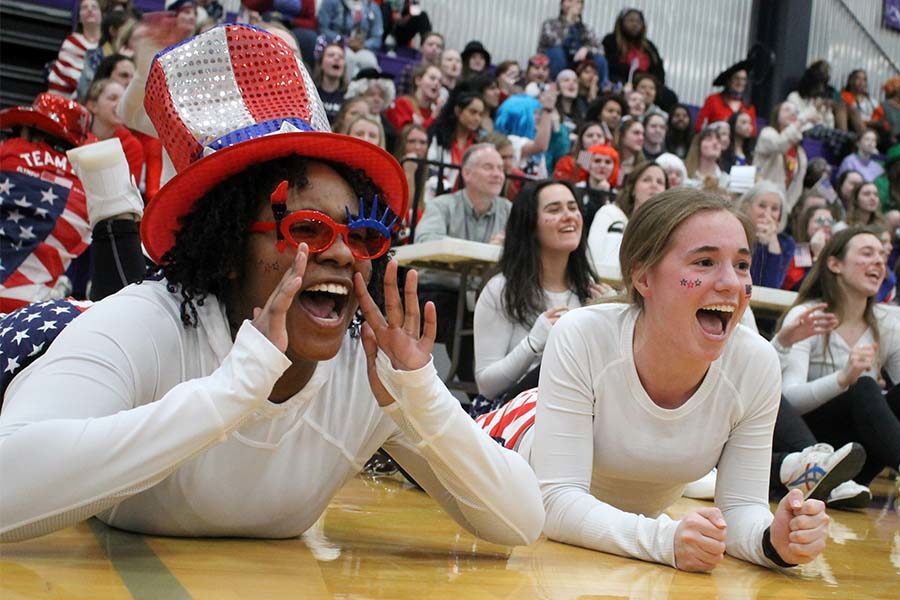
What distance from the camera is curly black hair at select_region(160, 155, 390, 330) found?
6.89 feet

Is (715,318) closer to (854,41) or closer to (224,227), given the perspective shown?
(224,227)

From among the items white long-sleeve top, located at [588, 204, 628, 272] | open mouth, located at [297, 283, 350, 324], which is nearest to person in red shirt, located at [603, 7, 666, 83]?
white long-sleeve top, located at [588, 204, 628, 272]

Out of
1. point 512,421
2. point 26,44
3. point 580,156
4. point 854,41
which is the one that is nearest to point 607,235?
point 580,156

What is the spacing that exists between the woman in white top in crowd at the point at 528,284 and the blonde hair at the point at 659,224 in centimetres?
144

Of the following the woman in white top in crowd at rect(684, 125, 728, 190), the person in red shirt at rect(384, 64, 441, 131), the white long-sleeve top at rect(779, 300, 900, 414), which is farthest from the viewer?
the woman in white top in crowd at rect(684, 125, 728, 190)

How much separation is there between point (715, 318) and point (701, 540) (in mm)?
602

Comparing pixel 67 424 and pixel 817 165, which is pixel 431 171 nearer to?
pixel 817 165

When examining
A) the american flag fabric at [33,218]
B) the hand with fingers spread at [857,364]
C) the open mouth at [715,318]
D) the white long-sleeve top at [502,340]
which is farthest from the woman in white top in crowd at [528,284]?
the american flag fabric at [33,218]

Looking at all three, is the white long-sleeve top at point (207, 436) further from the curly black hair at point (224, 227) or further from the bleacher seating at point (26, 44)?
the bleacher seating at point (26, 44)

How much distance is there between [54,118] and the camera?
15.2ft

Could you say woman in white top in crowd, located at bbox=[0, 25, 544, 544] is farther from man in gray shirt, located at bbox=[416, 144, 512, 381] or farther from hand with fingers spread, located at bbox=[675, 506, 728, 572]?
man in gray shirt, located at bbox=[416, 144, 512, 381]

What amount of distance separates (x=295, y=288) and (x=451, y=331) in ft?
13.2

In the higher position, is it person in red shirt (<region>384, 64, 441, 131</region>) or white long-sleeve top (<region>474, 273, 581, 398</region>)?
person in red shirt (<region>384, 64, 441, 131</region>)

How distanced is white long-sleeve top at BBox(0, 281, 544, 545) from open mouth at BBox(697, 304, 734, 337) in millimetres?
691
